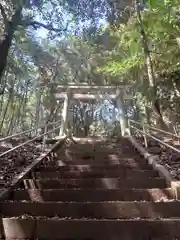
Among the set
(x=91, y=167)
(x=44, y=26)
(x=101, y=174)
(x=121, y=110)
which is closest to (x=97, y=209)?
(x=101, y=174)

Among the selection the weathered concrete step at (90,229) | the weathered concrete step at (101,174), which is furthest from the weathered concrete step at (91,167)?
the weathered concrete step at (90,229)

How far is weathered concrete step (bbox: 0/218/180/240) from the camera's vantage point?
3.27 meters

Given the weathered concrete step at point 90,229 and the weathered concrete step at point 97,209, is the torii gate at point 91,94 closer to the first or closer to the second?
the weathered concrete step at point 97,209

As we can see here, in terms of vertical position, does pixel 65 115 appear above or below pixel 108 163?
above

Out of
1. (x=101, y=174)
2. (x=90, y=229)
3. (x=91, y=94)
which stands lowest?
(x=90, y=229)

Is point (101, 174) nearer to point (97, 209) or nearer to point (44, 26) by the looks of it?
point (97, 209)

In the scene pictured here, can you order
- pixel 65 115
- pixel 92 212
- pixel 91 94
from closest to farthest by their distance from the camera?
pixel 92 212, pixel 65 115, pixel 91 94

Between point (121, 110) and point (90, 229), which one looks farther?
point (121, 110)

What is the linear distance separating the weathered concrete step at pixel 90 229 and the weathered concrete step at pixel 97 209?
1.66ft

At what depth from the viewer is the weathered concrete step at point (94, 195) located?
436 cm

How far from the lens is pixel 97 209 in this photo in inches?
151

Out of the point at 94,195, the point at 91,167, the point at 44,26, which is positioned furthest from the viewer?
the point at 44,26

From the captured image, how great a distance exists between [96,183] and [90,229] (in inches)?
69.6

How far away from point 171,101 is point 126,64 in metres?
2.60
